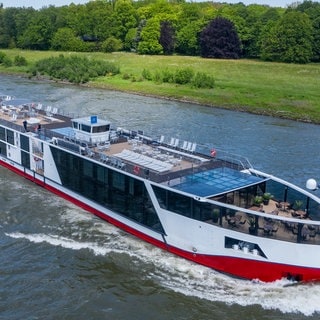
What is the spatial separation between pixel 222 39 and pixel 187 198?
82.3 m

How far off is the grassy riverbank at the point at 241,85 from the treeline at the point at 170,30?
4886mm

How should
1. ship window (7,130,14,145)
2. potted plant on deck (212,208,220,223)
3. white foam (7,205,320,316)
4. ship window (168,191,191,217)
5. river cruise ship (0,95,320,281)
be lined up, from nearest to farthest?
white foam (7,205,320,316)
river cruise ship (0,95,320,281)
potted plant on deck (212,208,220,223)
ship window (168,191,191,217)
ship window (7,130,14,145)

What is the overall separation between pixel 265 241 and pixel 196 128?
1263 inches

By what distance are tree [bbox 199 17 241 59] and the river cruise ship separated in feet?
234

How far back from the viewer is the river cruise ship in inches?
903

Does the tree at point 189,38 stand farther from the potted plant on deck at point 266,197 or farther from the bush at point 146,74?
the potted plant on deck at point 266,197

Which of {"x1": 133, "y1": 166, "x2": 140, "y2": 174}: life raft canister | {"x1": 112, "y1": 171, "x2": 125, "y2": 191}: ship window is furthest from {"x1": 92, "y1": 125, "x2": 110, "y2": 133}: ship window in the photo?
{"x1": 133, "y1": 166, "x2": 140, "y2": 174}: life raft canister

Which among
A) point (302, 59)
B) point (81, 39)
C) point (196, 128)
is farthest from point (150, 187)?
point (81, 39)

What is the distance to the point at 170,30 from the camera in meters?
114

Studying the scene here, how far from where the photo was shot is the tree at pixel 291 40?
9262 cm

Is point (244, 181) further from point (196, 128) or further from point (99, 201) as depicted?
point (196, 128)

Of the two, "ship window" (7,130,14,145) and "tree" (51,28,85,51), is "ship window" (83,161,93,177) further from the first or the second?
"tree" (51,28,85,51)

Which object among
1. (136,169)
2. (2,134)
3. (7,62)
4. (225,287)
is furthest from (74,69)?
(225,287)

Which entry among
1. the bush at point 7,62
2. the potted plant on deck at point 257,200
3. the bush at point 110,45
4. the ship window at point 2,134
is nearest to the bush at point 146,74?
the bush at point 110,45
